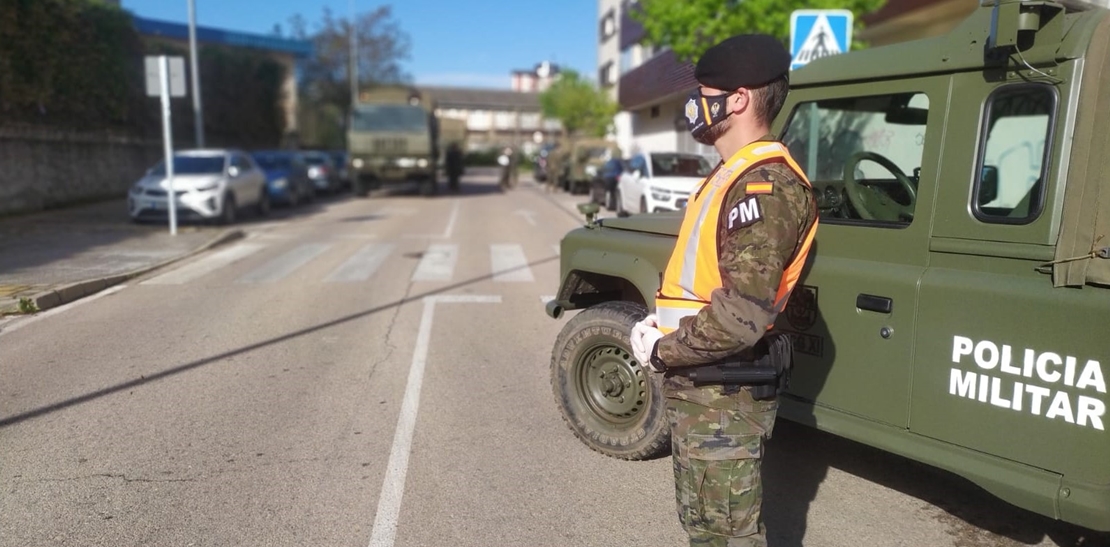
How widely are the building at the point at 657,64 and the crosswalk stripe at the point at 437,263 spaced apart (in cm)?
378

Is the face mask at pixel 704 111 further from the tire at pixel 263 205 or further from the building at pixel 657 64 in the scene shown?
the tire at pixel 263 205

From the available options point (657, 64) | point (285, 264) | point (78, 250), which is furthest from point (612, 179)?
point (78, 250)

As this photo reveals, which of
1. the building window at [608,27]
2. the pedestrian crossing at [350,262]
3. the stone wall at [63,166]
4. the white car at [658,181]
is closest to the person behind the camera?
the pedestrian crossing at [350,262]

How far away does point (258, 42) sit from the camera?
155 feet

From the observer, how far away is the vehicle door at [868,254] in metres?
3.48

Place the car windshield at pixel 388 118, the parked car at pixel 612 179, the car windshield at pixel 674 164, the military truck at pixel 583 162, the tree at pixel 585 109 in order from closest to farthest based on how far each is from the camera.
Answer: the car windshield at pixel 674 164, the parked car at pixel 612 179, the car windshield at pixel 388 118, the military truck at pixel 583 162, the tree at pixel 585 109

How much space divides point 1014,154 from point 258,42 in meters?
48.3

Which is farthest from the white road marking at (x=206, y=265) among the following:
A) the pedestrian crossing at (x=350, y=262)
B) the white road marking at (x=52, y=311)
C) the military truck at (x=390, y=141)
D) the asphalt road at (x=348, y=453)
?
the military truck at (x=390, y=141)

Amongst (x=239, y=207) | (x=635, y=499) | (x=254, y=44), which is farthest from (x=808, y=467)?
(x=254, y=44)

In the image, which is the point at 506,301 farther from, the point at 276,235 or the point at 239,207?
the point at 239,207

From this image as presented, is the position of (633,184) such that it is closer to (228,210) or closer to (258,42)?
(228,210)

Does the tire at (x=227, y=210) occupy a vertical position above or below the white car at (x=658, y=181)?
below

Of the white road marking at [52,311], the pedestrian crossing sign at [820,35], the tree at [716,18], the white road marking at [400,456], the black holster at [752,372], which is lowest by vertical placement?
the white road marking at [400,456]

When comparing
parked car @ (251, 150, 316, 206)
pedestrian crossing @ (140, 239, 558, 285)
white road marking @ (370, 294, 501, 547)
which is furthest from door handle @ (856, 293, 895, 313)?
parked car @ (251, 150, 316, 206)
